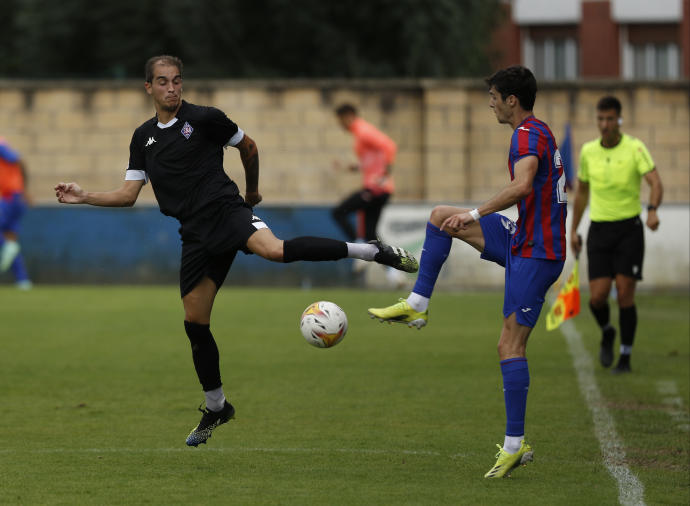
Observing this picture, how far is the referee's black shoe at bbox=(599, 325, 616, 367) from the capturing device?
11984mm

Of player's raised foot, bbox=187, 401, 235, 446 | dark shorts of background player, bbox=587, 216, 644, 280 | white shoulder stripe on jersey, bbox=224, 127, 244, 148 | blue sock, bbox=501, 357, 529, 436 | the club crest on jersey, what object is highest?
the club crest on jersey

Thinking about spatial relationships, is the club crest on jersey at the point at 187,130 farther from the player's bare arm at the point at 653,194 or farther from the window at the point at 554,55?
the window at the point at 554,55

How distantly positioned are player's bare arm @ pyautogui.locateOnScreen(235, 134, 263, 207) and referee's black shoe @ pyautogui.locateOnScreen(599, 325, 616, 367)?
465 centimetres

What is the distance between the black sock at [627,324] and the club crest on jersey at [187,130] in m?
5.26

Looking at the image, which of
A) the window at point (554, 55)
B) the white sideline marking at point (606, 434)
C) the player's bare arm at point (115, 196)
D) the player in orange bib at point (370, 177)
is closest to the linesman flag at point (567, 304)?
the white sideline marking at point (606, 434)

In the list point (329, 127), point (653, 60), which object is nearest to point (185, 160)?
point (329, 127)

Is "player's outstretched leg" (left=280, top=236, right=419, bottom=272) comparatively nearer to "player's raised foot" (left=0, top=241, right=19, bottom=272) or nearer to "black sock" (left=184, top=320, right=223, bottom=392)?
"black sock" (left=184, top=320, right=223, bottom=392)

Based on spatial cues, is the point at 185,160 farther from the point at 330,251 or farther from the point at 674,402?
the point at 674,402

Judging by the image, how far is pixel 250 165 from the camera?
838 cm

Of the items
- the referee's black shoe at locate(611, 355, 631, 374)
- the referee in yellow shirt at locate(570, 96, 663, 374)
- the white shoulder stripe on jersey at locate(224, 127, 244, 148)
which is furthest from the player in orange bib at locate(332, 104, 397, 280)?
the white shoulder stripe on jersey at locate(224, 127, 244, 148)

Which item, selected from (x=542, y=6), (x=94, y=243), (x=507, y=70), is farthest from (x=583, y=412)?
(x=542, y=6)

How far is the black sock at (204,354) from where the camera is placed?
26.4ft

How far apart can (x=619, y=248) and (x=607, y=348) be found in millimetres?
962

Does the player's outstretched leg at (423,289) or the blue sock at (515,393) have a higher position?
the player's outstretched leg at (423,289)
